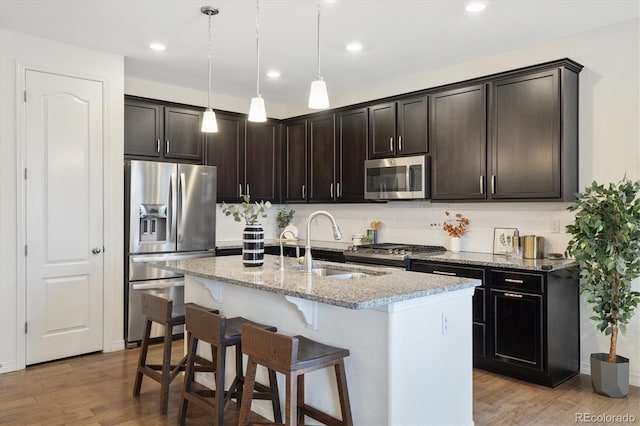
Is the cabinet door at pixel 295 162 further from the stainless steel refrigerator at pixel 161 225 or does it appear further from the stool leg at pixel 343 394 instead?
the stool leg at pixel 343 394

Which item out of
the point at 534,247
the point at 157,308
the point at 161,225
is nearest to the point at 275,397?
the point at 157,308

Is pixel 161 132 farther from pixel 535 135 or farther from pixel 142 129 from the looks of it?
pixel 535 135

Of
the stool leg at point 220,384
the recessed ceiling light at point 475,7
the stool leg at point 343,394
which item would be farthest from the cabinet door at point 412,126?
the stool leg at point 220,384

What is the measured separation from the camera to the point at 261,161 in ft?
19.6

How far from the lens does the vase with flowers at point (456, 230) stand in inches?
180

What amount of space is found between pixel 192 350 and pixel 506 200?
9.08ft

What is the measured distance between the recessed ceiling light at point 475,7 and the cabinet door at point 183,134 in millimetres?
3143

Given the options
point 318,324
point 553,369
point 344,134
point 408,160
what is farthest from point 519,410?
point 344,134

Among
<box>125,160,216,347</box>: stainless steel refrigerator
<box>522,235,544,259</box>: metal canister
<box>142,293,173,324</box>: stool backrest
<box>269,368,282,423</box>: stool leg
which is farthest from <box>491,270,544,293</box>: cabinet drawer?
<box>125,160,216,347</box>: stainless steel refrigerator

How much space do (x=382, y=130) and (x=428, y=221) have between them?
3.47ft

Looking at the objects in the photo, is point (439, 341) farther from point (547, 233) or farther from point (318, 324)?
point (547, 233)

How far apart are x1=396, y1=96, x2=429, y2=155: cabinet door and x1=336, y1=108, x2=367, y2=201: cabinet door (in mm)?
468

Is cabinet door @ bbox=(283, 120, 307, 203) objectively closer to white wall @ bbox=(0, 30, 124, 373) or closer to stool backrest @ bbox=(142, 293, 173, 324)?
white wall @ bbox=(0, 30, 124, 373)

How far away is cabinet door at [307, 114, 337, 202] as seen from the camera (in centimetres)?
551
